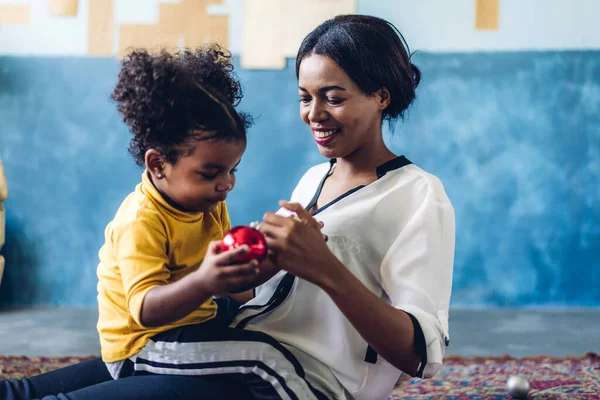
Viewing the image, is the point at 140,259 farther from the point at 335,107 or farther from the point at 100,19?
the point at 100,19

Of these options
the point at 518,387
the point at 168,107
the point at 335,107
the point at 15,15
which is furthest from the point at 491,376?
the point at 15,15

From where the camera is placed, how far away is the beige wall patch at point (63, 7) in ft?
13.5

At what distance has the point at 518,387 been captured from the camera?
7.47 ft

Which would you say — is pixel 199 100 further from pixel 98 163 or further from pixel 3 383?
pixel 98 163

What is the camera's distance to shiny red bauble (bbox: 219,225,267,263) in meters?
0.97

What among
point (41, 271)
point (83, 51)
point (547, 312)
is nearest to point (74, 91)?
point (83, 51)

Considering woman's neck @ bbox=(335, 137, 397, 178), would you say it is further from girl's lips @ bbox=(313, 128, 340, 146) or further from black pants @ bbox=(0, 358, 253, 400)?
black pants @ bbox=(0, 358, 253, 400)

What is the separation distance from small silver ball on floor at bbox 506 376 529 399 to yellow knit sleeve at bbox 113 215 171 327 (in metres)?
1.51

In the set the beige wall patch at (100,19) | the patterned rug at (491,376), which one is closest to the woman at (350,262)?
the patterned rug at (491,376)

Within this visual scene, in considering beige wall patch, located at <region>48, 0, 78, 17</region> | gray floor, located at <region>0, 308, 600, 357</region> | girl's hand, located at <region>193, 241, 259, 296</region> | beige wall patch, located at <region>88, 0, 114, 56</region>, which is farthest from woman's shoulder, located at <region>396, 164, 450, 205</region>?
beige wall patch, located at <region>48, 0, 78, 17</region>

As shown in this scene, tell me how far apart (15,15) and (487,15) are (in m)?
2.78

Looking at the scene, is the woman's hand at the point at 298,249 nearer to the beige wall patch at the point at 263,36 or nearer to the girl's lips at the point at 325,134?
the girl's lips at the point at 325,134

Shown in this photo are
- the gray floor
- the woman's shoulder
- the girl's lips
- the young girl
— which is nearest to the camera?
the young girl

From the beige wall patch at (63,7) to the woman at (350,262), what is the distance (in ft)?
10.1
